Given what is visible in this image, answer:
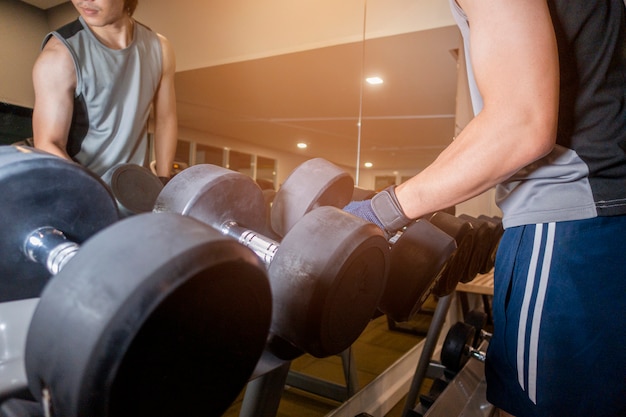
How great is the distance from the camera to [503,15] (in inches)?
26.9

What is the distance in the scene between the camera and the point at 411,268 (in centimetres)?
78

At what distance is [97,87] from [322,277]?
724mm

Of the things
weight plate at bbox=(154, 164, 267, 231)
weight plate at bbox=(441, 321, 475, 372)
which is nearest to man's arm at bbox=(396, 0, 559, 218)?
weight plate at bbox=(154, 164, 267, 231)

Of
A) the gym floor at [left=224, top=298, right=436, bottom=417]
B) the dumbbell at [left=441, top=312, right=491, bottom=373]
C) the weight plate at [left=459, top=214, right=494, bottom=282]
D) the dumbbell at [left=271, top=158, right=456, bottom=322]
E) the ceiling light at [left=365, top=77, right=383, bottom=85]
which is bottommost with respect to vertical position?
the gym floor at [left=224, top=298, right=436, bottom=417]

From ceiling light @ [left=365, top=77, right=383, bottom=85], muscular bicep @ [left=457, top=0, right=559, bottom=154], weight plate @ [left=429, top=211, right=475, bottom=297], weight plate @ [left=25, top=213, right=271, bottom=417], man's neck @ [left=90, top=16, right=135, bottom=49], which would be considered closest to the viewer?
weight plate @ [left=25, top=213, right=271, bottom=417]

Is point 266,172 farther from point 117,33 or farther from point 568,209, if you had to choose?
point 568,209

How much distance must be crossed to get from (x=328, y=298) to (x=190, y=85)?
37.7 inches

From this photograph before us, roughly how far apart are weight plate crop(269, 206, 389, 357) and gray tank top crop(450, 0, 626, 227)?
0.48m

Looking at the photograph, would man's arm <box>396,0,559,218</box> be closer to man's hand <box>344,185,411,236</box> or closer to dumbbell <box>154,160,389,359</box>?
man's hand <box>344,185,411,236</box>

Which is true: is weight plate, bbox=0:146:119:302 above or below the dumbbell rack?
above

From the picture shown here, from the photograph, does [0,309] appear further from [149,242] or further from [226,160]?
[226,160]

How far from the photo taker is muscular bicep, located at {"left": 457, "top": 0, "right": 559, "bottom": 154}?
67 cm

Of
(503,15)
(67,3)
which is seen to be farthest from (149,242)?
(67,3)

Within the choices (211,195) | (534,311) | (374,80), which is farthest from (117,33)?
(374,80)
